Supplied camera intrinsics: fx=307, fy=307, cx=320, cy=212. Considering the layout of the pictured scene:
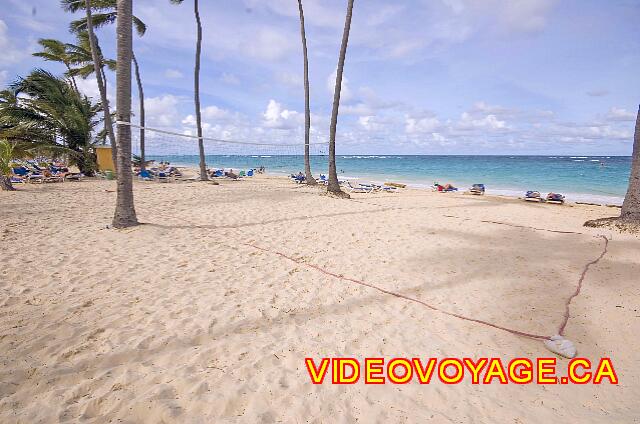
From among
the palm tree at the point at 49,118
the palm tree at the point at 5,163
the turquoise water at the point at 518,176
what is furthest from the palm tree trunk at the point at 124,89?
the turquoise water at the point at 518,176

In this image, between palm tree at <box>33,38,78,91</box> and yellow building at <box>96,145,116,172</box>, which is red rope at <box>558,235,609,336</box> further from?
palm tree at <box>33,38,78,91</box>

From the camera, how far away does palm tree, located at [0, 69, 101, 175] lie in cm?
1245

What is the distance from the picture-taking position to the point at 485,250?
554cm

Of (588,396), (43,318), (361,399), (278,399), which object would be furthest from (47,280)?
(588,396)

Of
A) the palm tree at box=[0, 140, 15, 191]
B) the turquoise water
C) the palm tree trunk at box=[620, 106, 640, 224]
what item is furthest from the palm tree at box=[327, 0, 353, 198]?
the turquoise water

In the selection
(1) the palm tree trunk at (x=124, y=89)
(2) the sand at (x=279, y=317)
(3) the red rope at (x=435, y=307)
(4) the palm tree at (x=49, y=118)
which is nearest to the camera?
(2) the sand at (x=279, y=317)

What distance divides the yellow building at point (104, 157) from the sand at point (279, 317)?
361 inches

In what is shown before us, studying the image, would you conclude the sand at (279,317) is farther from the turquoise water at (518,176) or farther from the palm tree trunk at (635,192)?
the turquoise water at (518,176)

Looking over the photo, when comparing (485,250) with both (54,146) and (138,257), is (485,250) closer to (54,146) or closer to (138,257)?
(138,257)

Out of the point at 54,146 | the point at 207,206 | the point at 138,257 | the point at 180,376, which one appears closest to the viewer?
the point at 180,376

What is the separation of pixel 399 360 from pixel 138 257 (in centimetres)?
391

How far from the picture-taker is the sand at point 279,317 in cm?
208

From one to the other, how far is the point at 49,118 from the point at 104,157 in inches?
97.0

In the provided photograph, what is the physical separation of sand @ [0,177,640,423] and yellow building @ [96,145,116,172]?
9.17 metres
